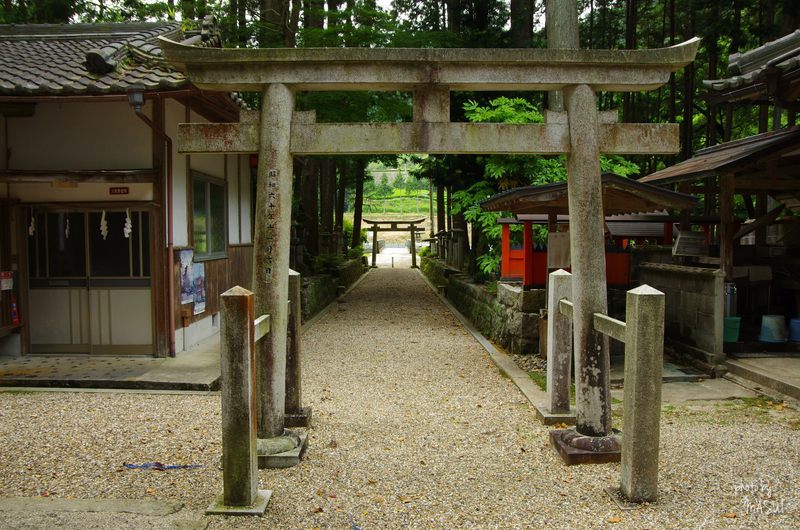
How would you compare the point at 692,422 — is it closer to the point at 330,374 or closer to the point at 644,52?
the point at 644,52

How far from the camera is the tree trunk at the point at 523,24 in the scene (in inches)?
634

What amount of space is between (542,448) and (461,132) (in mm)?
3076

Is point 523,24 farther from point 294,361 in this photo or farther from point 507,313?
point 294,361

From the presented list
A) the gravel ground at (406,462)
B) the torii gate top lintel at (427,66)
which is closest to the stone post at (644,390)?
the gravel ground at (406,462)

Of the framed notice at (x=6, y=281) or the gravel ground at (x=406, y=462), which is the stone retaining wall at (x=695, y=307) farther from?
the framed notice at (x=6, y=281)

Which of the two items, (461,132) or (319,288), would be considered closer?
(461,132)

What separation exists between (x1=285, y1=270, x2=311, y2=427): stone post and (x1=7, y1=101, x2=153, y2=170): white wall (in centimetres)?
439

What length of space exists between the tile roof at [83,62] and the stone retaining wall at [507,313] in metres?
6.29

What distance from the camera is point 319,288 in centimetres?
1579

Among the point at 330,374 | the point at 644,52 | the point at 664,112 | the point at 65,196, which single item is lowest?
the point at 330,374

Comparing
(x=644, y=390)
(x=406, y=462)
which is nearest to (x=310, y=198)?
(x=406, y=462)

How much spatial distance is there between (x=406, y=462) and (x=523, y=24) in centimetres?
1410

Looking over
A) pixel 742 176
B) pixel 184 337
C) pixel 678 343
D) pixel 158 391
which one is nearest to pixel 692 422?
pixel 678 343

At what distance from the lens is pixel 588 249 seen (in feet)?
17.1
